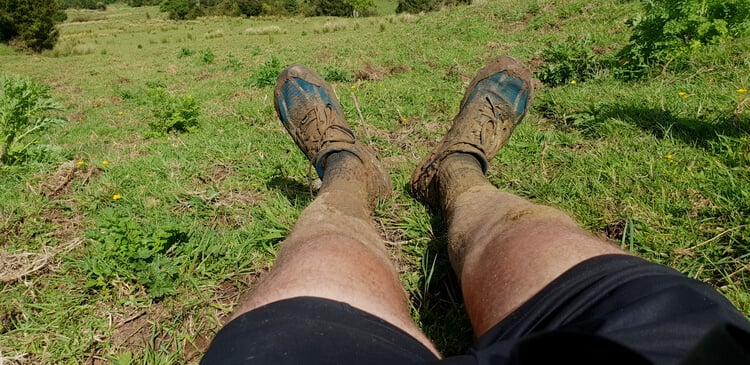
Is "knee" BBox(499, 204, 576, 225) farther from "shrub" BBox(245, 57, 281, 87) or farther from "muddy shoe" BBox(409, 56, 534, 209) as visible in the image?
"shrub" BBox(245, 57, 281, 87)

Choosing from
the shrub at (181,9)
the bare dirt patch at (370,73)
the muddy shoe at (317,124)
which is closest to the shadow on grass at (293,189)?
the muddy shoe at (317,124)

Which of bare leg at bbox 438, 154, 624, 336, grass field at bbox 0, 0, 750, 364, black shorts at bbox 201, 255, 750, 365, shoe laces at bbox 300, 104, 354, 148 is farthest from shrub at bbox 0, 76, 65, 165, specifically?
bare leg at bbox 438, 154, 624, 336

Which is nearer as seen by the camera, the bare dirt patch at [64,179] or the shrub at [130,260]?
the shrub at [130,260]

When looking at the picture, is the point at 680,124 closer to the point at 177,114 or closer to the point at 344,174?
the point at 344,174

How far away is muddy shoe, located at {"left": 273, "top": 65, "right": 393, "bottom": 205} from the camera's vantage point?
7.36ft

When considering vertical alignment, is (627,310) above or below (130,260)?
above

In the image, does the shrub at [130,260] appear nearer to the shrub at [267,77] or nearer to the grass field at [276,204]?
the grass field at [276,204]

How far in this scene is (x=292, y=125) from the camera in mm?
2680

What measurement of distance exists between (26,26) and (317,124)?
2552 centimetres

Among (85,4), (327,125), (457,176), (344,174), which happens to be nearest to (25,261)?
(344,174)

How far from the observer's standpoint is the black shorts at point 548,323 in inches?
27.8

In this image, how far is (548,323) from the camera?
83 cm

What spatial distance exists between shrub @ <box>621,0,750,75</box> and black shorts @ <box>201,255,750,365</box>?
3.68m

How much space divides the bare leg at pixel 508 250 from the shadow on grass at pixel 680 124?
157 cm
